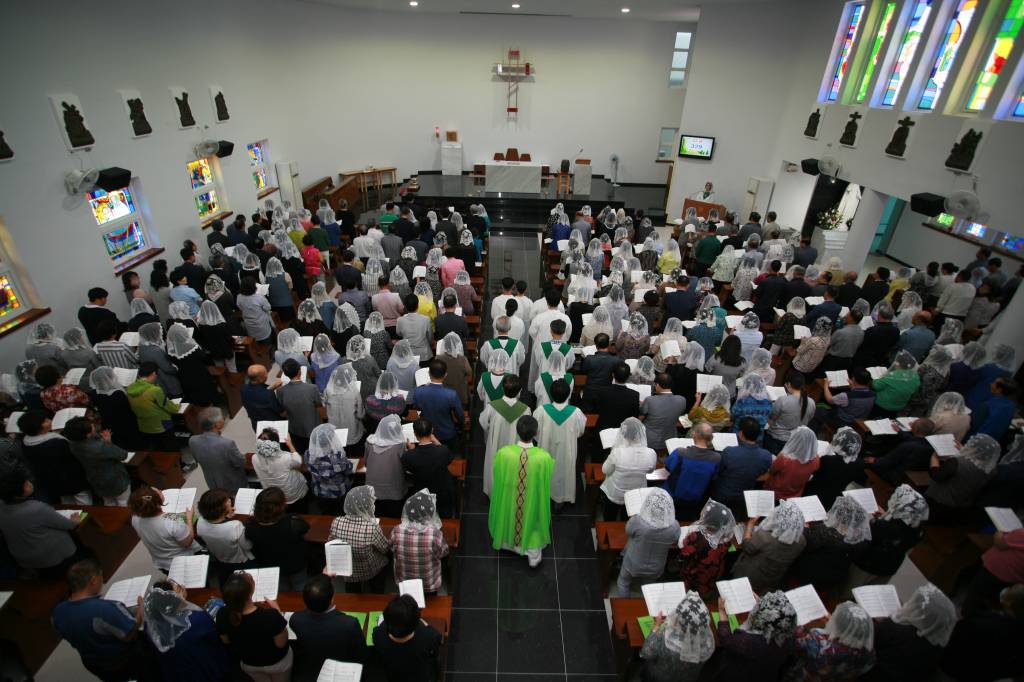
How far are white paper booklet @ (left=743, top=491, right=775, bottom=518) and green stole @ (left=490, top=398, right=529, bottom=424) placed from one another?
2155mm

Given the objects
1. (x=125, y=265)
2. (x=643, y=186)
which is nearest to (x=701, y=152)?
(x=643, y=186)

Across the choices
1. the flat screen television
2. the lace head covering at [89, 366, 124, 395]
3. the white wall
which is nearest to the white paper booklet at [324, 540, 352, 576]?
the lace head covering at [89, 366, 124, 395]

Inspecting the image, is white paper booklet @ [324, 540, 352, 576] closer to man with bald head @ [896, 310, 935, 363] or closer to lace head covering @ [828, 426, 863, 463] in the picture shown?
lace head covering @ [828, 426, 863, 463]

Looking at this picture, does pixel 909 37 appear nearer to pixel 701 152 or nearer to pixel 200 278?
pixel 701 152

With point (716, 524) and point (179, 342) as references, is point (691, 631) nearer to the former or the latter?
point (716, 524)

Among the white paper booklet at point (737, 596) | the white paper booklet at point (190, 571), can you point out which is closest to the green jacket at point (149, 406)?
the white paper booklet at point (190, 571)

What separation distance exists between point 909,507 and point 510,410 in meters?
3.41

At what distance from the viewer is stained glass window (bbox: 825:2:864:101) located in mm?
11211

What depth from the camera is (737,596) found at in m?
3.66

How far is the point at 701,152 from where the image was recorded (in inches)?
607

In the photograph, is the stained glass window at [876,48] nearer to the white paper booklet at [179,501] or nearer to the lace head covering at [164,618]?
the white paper booklet at [179,501]

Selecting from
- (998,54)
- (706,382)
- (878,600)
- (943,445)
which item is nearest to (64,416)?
(706,382)

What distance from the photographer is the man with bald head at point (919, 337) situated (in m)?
6.88

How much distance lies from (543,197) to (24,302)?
12.9 meters
